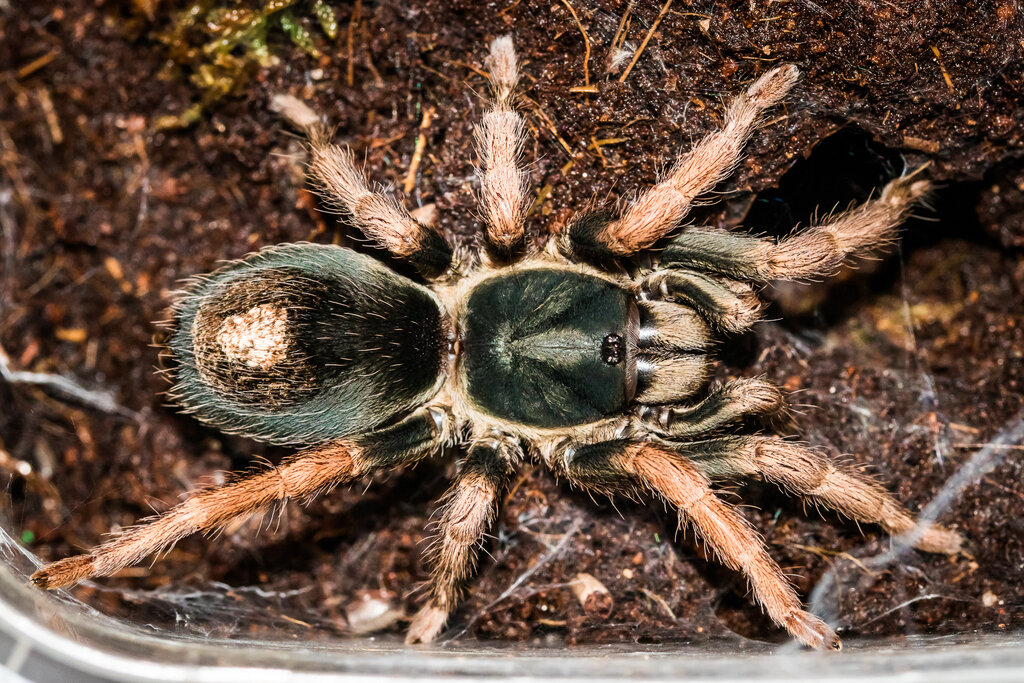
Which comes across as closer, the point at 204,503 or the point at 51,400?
the point at 204,503

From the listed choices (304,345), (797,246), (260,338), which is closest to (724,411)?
(797,246)

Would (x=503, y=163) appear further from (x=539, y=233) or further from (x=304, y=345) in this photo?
(x=304, y=345)

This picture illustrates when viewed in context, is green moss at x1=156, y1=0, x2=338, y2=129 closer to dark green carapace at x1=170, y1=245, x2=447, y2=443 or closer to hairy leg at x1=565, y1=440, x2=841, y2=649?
dark green carapace at x1=170, y1=245, x2=447, y2=443

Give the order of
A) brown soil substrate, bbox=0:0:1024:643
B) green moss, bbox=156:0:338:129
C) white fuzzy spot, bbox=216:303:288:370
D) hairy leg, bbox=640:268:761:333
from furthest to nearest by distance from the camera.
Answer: green moss, bbox=156:0:338:129 < brown soil substrate, bbox=0:0:1024:643 < hairy leg, bbox=640:268:761:333 < white fuzzy spot, bbox=216:303:288:370

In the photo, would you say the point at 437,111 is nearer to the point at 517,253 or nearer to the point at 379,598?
the point at 517,253

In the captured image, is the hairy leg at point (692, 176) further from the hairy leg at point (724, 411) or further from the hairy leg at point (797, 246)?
the hairy leg at point (724, 411)

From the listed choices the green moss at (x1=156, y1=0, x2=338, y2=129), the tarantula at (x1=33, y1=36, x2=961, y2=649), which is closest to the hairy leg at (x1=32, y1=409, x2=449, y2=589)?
the tarantula at (x1=33, y1=36, x2=961, y2=649)

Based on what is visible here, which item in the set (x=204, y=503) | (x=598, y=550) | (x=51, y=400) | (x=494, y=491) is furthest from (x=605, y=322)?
(x=51, y=400)

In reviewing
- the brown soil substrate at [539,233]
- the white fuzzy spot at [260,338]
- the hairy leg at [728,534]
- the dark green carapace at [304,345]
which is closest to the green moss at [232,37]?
the brown soil substrate at [539,233]
